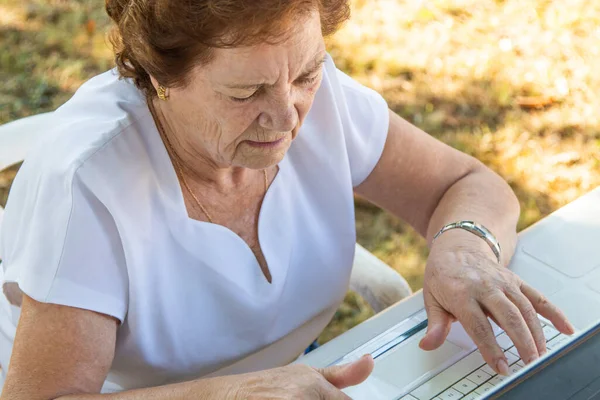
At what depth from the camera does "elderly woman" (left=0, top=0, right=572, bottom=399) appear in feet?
4.19

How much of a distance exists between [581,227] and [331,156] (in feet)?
1.76

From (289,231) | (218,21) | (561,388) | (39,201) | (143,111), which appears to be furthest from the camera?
(289,231)

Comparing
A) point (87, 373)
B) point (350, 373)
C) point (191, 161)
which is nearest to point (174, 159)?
point (191, 161)

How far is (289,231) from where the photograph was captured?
1642 millimetres

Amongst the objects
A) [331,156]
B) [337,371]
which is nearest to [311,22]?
[331,156]

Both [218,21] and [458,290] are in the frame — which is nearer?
[218,21]

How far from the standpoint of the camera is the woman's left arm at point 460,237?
138cm

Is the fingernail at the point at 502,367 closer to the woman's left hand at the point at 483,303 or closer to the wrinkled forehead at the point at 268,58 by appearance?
the woman's left hand at the point at 483,303

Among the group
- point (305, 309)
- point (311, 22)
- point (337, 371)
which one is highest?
point (311, 22)

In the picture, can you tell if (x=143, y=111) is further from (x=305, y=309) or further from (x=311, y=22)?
(x=305, y=309)

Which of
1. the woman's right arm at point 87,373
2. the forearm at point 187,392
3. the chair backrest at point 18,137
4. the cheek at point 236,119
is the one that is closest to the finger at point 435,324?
the woman's right arm at point 87,373

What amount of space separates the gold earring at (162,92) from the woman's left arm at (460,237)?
572mm

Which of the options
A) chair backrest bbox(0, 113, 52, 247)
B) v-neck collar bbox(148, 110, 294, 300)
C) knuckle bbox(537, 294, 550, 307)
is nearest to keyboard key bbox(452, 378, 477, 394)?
knuckle bbox(537, 294, 550, 307)

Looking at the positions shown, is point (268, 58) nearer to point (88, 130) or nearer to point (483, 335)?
point (88, 130)
